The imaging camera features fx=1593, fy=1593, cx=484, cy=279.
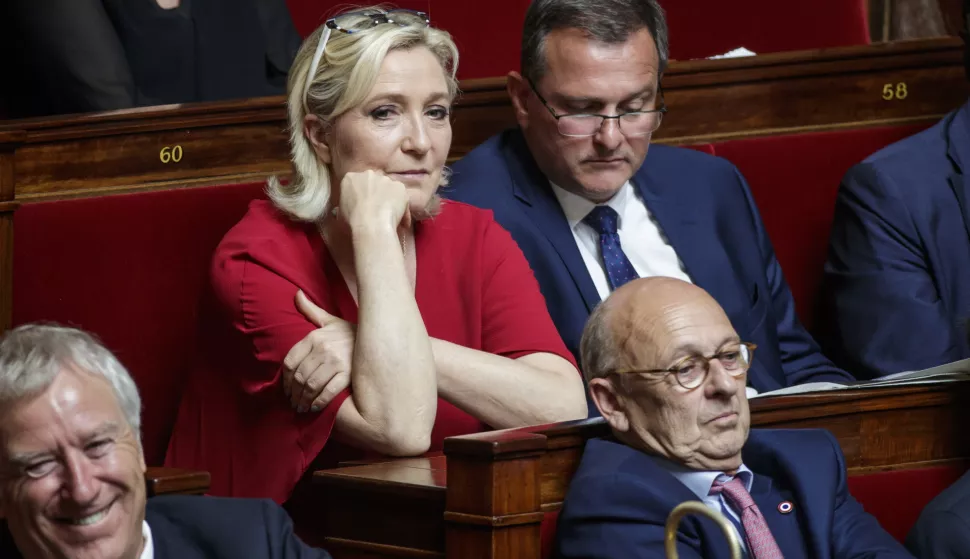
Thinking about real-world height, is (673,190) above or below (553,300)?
above

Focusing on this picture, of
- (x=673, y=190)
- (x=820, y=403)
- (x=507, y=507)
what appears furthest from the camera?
(x=673, y=190)

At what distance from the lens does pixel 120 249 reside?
245cm

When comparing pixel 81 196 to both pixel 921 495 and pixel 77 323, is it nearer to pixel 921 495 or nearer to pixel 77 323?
pixel 77 323

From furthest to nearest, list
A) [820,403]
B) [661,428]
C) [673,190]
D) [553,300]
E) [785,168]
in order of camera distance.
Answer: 1. [785,168]
2. [673,190]
3. [553,300]
4. [820,403]
5. [661,428]

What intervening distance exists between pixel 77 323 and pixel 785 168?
1278mm

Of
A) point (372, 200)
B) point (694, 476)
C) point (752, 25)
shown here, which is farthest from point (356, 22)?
point (752, 25)

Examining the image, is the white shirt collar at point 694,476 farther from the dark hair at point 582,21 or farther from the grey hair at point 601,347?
the dark hair at point 582,21

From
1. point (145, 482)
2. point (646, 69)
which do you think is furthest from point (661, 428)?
point (646, 69)

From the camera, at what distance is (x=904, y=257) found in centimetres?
266

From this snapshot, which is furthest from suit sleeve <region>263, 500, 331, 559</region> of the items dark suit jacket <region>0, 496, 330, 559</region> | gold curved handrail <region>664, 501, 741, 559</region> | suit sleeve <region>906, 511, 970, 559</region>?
suit sleeve <region>906, 511, 970, 559</region>

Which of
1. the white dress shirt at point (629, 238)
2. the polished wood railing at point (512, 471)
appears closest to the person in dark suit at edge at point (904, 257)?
the white dress shirt at point (629, 238)

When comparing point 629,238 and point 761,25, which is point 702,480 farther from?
point 761,25

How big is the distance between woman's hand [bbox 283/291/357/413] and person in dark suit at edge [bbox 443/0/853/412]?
51 cm

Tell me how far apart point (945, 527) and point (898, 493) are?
19 centimetres
